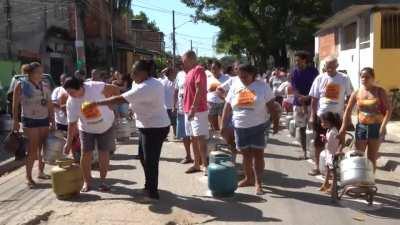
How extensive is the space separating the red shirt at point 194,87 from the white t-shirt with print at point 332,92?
66.1 inches

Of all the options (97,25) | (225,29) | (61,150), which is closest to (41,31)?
(97,25)

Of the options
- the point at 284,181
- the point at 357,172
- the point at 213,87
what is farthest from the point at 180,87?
the point at 357,172

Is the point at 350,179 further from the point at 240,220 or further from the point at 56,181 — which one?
the point at 56,181

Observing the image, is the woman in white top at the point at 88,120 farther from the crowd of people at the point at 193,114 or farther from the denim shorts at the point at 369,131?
the denim shorts at the point at 369,131

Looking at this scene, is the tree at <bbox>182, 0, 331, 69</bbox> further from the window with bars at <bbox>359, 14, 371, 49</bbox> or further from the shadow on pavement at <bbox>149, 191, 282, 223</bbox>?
the shadow on pavement at <bbox>149, 191, 282, 223</bbox>

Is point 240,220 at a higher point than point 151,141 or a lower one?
lower

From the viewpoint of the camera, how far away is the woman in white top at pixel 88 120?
8.13m

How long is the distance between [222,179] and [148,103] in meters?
1.39

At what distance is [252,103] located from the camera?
7.98 metres

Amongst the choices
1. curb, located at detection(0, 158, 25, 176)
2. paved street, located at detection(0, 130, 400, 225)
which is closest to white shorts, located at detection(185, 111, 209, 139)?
paved street, located at detection(0, 130, 400, 225)

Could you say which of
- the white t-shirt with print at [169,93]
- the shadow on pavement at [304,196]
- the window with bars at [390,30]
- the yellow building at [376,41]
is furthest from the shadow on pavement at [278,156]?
the window with bars at [390,30]

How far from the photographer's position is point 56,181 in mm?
Result: 7898

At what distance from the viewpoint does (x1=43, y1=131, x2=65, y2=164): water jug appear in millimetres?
8984

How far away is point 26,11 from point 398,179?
90.3 feet
